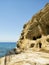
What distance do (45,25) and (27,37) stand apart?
230 inches

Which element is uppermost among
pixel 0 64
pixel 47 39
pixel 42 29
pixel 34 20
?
pixel 34 20

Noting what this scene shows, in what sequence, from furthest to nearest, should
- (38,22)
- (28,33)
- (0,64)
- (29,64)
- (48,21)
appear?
(28,33) → (38,22) → (48,21) → (0,64) → (29,64)

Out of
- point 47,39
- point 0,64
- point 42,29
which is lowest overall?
point 0,64

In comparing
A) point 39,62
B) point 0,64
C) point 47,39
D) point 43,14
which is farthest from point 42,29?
point 39,62

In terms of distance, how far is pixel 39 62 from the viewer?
1388cm

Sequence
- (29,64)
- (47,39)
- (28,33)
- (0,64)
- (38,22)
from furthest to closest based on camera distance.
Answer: (28,33) → (38,22) → (47,39) → (0,64) → (29,64)

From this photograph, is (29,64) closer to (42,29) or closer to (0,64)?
(0,64)

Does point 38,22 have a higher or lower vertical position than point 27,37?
higher

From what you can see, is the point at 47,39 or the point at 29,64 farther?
the point at 47,39

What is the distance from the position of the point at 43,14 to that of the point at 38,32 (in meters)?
3.79

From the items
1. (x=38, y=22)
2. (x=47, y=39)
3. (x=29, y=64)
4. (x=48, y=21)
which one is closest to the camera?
(x=29, y=64)

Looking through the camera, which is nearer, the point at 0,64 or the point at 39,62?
the point at 39,62

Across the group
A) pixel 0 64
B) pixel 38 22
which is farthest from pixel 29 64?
pixel 38 22

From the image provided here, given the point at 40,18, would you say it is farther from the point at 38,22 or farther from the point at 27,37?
the point at 27,37
